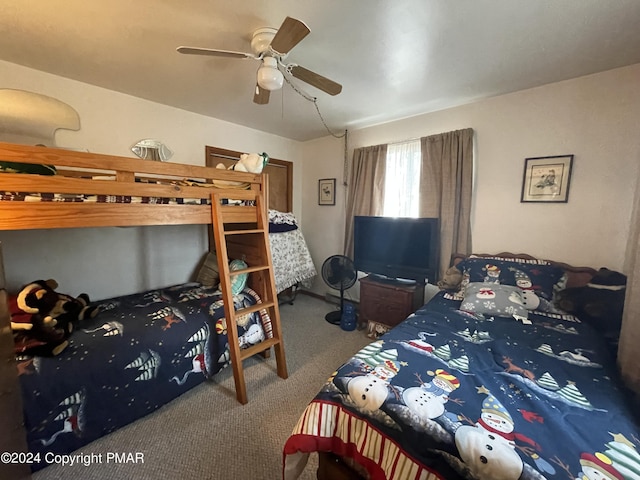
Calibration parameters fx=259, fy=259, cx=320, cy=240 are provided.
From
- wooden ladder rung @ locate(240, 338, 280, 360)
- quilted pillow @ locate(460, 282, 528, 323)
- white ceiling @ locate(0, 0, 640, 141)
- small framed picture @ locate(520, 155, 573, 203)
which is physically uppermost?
white ceiling @ locate(0, 0, 640, 141)

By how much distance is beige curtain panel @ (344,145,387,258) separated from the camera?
3.25 m

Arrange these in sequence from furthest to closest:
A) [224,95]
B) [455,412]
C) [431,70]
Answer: [224,95]
[431,70]
[455,412]

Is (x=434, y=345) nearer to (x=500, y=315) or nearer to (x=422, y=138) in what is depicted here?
(x=500, y=315)

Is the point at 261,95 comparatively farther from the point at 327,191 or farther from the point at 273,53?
the point at 327,191

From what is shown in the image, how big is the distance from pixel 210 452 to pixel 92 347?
977mm

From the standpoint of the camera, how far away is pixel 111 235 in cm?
254

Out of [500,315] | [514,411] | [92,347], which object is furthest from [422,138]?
[92,347]

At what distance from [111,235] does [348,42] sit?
2692 millimetres

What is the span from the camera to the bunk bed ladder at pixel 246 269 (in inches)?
75.4

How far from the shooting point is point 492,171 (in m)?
2.54

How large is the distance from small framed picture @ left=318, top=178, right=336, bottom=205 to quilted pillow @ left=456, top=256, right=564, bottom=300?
2.03 m

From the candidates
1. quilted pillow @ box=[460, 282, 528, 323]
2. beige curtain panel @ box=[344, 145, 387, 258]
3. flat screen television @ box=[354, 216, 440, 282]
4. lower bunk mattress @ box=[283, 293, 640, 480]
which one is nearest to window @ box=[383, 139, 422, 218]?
beige curtain panel @ box=[344, 145, 387, 258]

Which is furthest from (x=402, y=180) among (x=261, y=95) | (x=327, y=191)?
(x=261, y=95)

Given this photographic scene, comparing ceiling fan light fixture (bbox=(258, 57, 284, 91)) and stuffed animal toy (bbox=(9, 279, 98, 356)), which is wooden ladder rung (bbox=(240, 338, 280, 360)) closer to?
stuffed animal toy (bbox=(9, 279, 98, 356))
